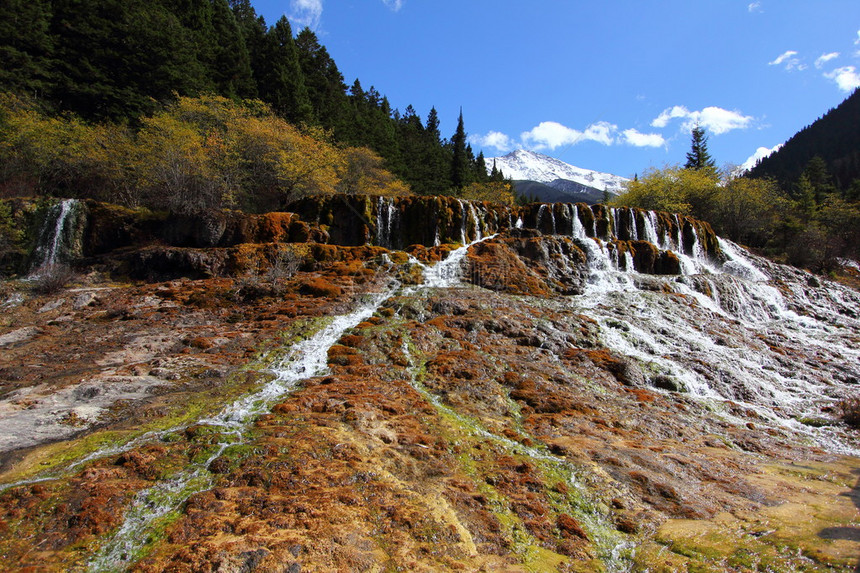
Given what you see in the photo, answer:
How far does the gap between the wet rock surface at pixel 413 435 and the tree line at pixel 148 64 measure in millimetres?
21474

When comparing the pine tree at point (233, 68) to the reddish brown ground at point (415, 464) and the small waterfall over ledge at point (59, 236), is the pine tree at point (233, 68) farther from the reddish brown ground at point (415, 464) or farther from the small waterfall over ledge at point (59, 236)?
the reddish brown ground at point (415, 464)

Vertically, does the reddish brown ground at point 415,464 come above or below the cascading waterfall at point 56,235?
below

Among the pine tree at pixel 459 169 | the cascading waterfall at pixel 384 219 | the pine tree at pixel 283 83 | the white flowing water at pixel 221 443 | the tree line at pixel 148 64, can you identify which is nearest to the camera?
the white flowing water at pixel 221 443

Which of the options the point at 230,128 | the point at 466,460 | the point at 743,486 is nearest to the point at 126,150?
the point at 230,128

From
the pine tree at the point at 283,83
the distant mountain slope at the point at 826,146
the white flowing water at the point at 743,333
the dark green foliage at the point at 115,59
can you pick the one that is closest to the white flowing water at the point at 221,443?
the white flowing water at the point at 743,333

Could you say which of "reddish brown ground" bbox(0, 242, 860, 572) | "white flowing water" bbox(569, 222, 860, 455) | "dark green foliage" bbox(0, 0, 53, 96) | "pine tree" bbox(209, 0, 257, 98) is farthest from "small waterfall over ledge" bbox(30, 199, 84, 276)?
"white flowing water" bbox(569, 222, 860, 455)

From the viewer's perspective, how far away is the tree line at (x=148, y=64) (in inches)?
1082

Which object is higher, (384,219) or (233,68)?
(233,68)

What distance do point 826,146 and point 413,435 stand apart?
14656 cm

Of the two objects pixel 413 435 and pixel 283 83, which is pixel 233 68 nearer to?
pixel 283 83

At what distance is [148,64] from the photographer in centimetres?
3131

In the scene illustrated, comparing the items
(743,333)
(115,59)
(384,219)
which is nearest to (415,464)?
(743,333)

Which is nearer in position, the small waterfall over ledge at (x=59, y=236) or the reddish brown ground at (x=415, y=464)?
→ the reddish brown ground at (x=415, y=464)

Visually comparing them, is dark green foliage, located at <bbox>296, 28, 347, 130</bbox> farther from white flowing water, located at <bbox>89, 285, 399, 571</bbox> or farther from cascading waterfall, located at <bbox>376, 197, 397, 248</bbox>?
white flowing water, located at <bbox>89, 285, 399, 571</bbox>
